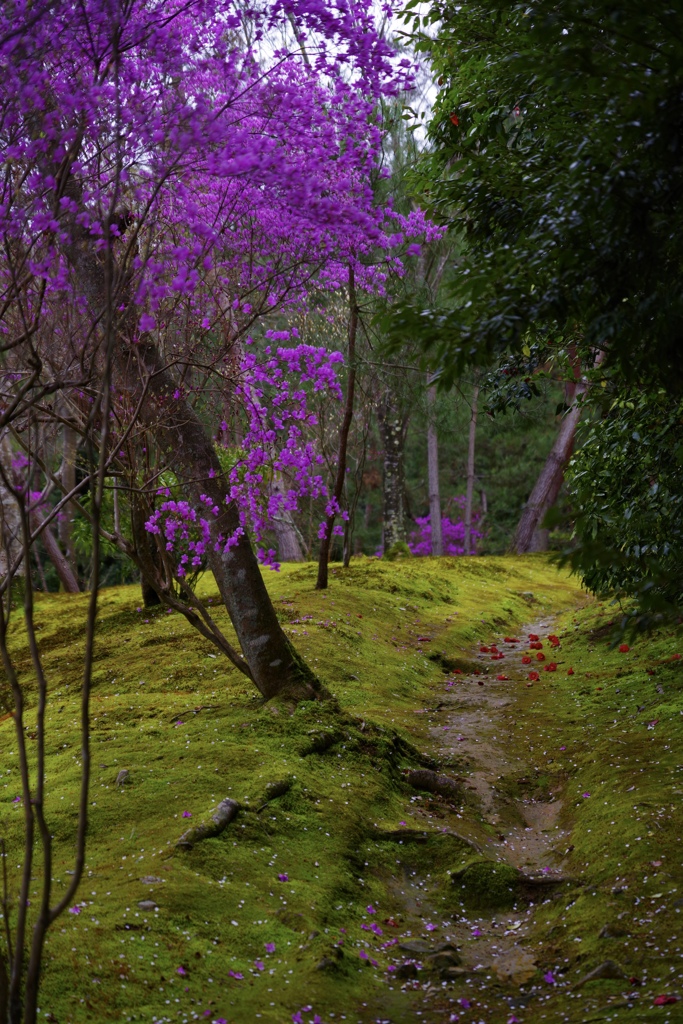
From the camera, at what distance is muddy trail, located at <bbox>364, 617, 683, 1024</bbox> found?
4277 millimetres

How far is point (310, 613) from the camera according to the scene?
11.1 metres

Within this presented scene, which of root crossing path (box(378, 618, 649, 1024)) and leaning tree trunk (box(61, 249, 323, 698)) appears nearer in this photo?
root crossing path (box(378, 618, 649, 1024))

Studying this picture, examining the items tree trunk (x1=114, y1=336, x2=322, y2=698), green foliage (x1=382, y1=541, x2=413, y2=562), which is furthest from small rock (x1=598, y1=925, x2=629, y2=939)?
green foliage (x1=382, y1=541, x2=413, y2=562)

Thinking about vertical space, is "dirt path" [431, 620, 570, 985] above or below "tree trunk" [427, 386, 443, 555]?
below

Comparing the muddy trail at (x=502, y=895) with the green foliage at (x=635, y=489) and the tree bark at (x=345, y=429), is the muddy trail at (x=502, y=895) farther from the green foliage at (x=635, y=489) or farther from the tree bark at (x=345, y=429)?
the tree bark at (x=345, y=429)

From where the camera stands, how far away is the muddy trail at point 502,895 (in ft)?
14.0

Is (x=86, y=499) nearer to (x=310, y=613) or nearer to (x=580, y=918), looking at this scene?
(x=310, y=613)

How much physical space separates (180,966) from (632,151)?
4134 millimetres

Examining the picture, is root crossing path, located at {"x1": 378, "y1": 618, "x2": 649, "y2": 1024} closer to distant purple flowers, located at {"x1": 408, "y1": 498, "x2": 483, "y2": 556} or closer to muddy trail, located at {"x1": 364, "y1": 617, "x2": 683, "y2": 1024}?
muddy trail, located at {"x1": 364, "y1": 617, "x2": 683, "y2": 1024}

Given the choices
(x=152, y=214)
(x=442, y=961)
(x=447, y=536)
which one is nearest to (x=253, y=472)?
(x=152, y=214)

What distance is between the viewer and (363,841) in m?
6.07

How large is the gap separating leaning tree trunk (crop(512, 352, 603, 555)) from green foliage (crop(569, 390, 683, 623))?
45.8 feet

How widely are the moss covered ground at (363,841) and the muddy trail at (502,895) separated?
2 cm

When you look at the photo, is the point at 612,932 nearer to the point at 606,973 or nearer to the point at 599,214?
the point at 606,973
